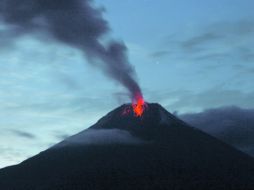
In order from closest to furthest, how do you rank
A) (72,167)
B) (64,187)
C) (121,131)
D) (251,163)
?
1. (64,187)
2. (72,167)
3. (251,163)
4. (121,131)

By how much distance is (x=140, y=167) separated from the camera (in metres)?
169

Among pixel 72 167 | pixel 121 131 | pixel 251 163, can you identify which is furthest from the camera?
pixel 121 131

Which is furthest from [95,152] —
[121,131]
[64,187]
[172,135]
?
[64,187]

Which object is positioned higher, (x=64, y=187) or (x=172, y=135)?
(x=172, y=135)

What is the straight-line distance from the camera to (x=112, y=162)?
6767 inches

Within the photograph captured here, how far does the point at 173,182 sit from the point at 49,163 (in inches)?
1895

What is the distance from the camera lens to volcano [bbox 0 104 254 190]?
15562cm

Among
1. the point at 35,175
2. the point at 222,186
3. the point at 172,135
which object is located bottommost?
the point at 222,186

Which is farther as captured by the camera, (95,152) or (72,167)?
(95,152)

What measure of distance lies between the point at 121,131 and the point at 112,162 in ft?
92.3

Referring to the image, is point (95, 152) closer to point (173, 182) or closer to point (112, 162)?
point (112, 162)

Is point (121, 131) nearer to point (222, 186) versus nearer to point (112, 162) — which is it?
point (112, 162)

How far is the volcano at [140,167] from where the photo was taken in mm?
155625

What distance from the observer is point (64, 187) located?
152250 mm
